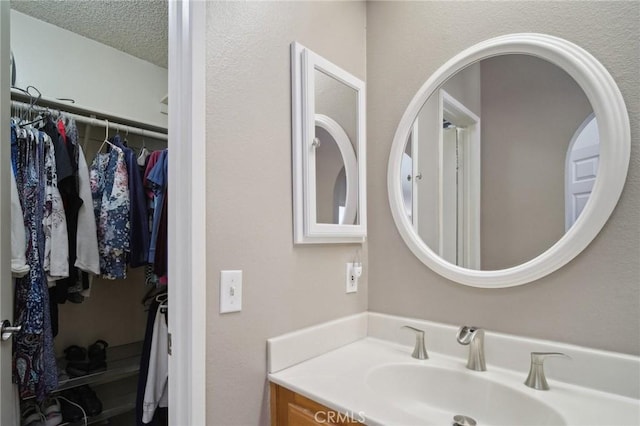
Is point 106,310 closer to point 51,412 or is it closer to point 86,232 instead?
point 51,412

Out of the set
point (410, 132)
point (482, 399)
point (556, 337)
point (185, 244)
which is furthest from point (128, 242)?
point (556, 337)

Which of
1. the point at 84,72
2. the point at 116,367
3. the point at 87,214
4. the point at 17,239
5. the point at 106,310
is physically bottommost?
the point at 116,367

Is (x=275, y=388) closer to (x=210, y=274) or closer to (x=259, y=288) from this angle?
(x=259, y=288)

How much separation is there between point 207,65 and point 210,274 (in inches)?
22.6

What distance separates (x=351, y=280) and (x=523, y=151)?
77 cm

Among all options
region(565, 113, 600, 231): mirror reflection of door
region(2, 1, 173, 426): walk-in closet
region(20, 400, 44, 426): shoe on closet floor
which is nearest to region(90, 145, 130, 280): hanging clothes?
region(2, 1, 173, 426): walk-in closet

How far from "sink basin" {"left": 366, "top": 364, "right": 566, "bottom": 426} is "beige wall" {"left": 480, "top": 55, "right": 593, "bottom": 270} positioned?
1.20ft

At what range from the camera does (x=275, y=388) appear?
3.14 ft

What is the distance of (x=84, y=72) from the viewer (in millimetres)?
2002

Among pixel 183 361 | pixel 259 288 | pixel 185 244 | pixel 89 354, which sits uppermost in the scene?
pixel 185 244

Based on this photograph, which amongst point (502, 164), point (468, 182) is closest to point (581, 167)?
point (502, 164)

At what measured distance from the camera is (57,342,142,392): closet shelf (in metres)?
1.67
